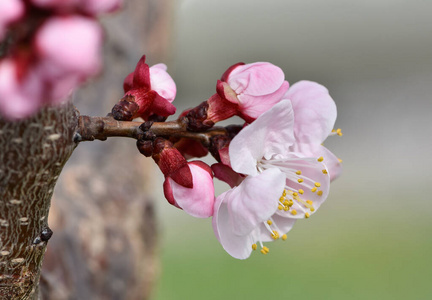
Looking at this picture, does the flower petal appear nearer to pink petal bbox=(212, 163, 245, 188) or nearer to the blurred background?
pink petal bbox=(212, 163, 245, 188)

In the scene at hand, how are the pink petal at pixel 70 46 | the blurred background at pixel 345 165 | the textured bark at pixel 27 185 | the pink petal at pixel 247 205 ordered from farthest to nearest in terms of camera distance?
the blurred background at pixel 345 165
the pink petal at pixel 247 205
the textured bark at pixel 27 185
the pink petal at pixel 70 46

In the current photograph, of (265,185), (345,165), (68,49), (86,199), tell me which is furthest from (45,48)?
(345,165)

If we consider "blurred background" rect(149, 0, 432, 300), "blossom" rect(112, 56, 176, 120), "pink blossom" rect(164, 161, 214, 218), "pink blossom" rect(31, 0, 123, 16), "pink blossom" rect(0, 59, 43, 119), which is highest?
"pink blossom" rect(31, 0, 123, 16)

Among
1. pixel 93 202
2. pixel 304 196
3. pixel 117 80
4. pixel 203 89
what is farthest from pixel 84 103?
pixel 203 89

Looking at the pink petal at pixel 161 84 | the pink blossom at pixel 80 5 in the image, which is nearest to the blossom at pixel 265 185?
the pink petal at pixel 161 84

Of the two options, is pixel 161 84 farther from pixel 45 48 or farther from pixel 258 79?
pixel 45 48

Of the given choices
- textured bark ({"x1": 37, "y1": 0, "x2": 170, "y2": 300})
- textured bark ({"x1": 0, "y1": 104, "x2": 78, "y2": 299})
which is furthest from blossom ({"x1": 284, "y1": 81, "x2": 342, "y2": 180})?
textured bark ({"x1": 37, "y1": 0, "x2": 170, "y2": 300})

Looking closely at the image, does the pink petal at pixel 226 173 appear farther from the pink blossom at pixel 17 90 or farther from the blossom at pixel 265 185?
the pink blossom at pixel 17 90
